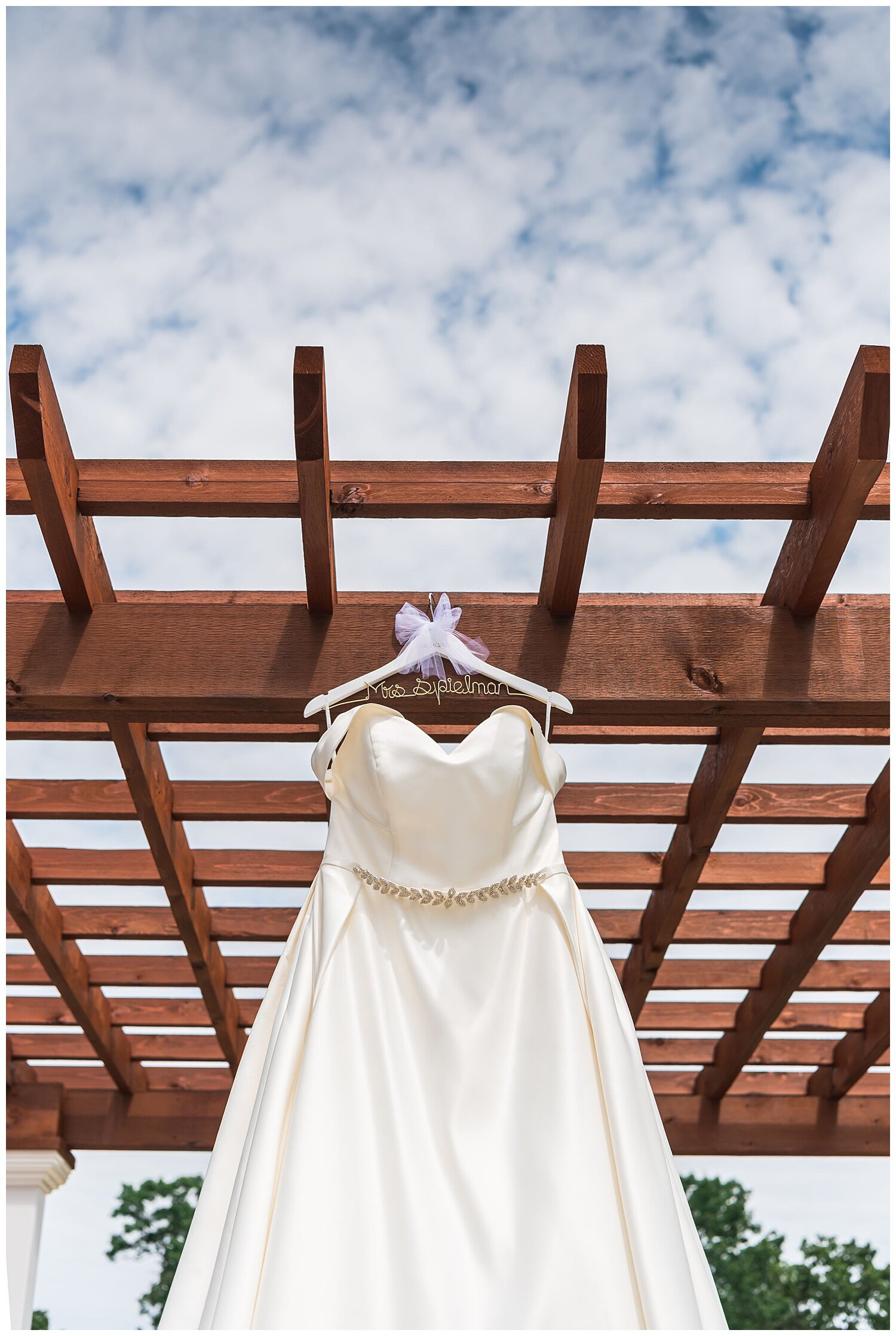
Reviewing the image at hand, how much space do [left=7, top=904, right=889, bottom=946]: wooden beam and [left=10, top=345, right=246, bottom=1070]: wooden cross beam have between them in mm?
382

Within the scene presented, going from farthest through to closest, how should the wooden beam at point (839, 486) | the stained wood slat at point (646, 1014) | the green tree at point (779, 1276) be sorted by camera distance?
1. the green tree at point (779, 1276)
2. the stained wood slat at point (646, 1014)
3. the wooden beam at point (839, 486)

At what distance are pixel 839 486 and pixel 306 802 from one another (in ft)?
5.78

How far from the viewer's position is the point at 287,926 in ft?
12.0

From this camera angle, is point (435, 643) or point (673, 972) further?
point (673, 972)

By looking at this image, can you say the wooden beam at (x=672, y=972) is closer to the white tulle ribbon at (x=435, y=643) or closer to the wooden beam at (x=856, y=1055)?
the wooden beam at (x=856, y=1055)

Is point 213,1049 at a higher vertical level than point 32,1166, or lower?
higher

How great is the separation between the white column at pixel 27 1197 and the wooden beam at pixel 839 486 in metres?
4.16

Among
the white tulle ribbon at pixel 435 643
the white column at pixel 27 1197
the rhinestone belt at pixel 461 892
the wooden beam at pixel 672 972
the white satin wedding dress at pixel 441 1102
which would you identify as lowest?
the white satin wedding dress at pixel 441 1102

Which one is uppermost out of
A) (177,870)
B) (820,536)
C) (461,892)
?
(177,870)

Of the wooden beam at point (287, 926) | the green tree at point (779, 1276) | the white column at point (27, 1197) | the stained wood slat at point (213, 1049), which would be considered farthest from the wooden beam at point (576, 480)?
the green tree at point (779, 1276)

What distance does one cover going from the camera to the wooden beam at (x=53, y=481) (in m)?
1.87

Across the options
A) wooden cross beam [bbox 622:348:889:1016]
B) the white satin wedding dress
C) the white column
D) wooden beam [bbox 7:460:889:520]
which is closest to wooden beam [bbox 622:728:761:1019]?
wooden cross beam [bbox 622:348:889:1016]

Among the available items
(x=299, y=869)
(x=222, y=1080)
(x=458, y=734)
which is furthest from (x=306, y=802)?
(x=222, y=1080)

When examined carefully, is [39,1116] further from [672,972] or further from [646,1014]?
[672,972]
